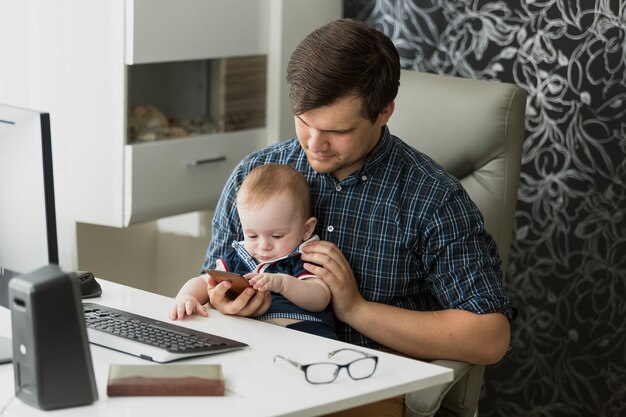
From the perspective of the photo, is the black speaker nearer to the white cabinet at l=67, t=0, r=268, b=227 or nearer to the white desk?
the white desk

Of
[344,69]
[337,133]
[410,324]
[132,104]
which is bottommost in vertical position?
[410,324]

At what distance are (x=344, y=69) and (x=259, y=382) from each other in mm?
650

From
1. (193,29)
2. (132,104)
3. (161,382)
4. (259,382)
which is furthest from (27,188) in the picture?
(132,104)

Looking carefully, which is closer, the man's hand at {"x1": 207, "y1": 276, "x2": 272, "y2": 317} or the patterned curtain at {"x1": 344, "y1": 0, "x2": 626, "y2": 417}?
the man's hand at {"x1": 207, "y1": 276, "x2": 272, "y2": 317}

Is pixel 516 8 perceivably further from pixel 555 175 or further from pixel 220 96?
pixel 220 96

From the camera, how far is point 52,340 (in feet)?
4.74

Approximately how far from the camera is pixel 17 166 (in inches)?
60.1

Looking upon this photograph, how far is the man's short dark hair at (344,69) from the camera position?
193cm

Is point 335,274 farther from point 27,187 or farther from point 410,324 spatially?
point 27,187

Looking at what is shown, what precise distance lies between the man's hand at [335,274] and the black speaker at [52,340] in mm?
600

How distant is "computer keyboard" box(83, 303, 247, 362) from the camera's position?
5.40ft

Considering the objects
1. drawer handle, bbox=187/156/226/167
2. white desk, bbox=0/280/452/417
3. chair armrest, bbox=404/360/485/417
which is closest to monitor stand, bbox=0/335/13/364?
white desk, bbox=0/280/452/417

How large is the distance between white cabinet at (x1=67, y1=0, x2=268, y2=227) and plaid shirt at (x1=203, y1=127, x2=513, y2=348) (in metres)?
0.72

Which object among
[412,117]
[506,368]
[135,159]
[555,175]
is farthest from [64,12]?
[506,368]
